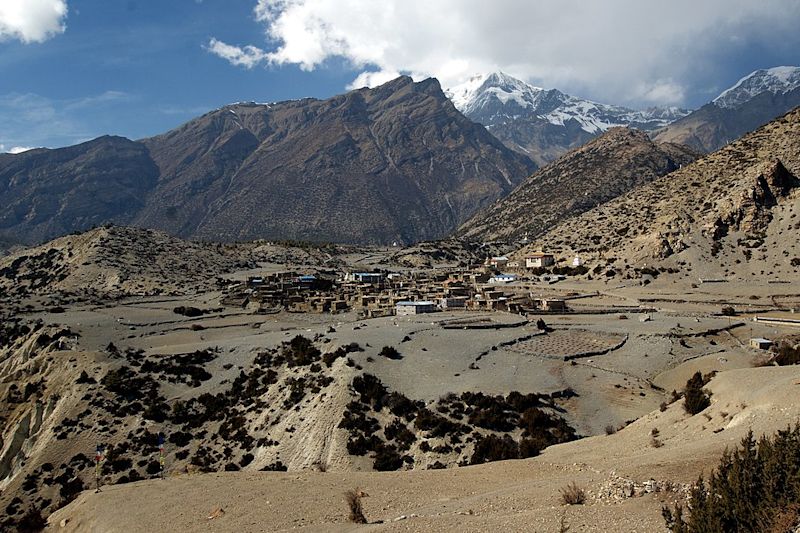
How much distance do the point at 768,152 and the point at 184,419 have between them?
76640 mm

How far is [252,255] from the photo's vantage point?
107m

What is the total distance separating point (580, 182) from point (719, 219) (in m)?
74.2

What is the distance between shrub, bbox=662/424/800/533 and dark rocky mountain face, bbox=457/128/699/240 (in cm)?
11330

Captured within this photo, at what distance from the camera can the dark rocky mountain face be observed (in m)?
127

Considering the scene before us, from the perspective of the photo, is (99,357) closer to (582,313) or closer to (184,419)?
(184,419)

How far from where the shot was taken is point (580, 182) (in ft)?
444

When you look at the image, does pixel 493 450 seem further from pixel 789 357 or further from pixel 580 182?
pixel 580 182

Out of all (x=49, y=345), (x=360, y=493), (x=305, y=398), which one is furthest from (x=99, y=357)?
(x=360, y=493)

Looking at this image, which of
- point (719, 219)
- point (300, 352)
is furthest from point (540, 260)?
point (300, 352)

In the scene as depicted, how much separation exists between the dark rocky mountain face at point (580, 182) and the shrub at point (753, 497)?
11330 centimetres

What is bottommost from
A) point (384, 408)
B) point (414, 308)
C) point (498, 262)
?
point (384, 408)

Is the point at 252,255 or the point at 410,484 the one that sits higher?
the point at 252,255

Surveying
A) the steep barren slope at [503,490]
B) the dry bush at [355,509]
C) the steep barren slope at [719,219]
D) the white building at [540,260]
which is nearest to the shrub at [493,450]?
the steep barren slope at [503,490]

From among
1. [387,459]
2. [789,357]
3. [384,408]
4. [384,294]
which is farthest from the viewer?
[384,294]
